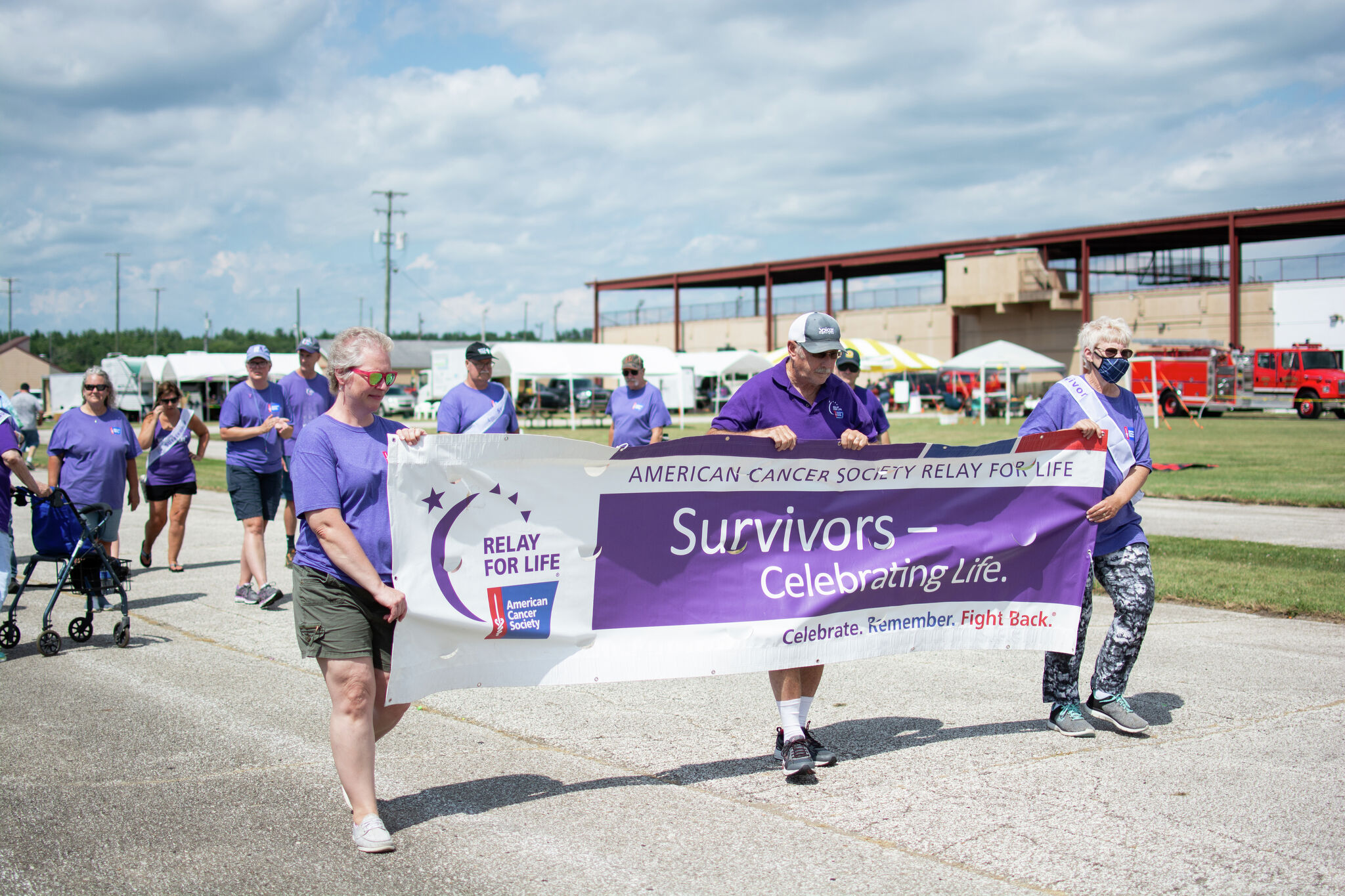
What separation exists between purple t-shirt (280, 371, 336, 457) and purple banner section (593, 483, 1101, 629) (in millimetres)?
5639

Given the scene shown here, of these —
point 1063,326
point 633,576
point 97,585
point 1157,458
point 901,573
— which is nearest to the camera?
point 633,576

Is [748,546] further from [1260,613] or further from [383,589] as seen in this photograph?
[1260,613]

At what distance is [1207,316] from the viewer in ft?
168

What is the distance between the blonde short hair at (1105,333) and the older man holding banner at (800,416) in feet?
4.06

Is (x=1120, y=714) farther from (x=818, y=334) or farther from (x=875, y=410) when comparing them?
(x=818, y=334)

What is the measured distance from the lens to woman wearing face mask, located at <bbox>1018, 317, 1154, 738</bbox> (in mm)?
5137

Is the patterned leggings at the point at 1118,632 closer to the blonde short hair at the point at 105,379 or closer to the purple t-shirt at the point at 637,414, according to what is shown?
the purple t-shirt at the point at 637,414

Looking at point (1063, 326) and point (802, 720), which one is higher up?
point (1063, 326)

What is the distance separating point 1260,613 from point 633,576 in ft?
19.4

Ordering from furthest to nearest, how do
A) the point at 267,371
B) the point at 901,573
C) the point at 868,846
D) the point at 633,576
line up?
the point at 267,371
the point at 901,573
the point at 633,576
the point at 868,846

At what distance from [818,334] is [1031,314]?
56398mm

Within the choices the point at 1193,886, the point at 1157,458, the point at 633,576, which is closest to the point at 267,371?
the point at 633,576

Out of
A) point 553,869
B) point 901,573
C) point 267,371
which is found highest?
point 267,371

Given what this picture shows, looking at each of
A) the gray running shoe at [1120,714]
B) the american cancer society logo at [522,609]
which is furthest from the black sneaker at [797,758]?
the gray running shoe at [1120,714]
